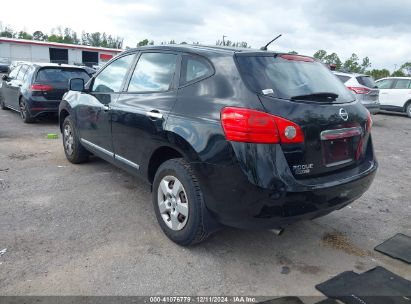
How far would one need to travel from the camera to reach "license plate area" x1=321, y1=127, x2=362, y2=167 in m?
2.98

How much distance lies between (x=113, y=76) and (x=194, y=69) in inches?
63.5

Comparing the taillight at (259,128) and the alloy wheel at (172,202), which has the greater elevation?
the taillight at (259,128)

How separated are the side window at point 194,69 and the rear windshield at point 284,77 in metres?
0.31

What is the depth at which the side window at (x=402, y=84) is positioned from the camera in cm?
1492

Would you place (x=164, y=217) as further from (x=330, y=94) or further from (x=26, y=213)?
(x=330, y=94)

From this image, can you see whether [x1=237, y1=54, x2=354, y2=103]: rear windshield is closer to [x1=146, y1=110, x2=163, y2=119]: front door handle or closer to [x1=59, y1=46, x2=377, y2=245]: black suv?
[x1=59, y1=46, x2=377, y2=245]: black suv

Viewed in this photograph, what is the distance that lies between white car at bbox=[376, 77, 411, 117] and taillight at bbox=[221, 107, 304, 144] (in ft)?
46.6

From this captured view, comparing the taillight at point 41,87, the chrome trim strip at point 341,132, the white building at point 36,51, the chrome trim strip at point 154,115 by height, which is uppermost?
the white building at point 36,51

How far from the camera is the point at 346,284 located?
116 inches

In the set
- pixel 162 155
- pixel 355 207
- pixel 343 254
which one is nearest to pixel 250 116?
pixel 162 155

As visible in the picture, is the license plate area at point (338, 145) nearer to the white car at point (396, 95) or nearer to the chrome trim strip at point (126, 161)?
the chrome trim strip at point (126, 161)

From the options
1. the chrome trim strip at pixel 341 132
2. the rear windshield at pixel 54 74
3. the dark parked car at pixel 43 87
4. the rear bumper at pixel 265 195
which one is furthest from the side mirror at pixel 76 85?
the rear windshield at pixel 54 74

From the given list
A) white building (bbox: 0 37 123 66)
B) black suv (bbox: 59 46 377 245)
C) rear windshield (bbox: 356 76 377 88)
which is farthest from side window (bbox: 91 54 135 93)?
white building (bbox: 0 37 123 66)

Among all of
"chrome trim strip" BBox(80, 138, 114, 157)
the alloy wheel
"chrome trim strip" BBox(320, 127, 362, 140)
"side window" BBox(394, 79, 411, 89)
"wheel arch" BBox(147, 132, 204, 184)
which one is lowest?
the alloy wheel
